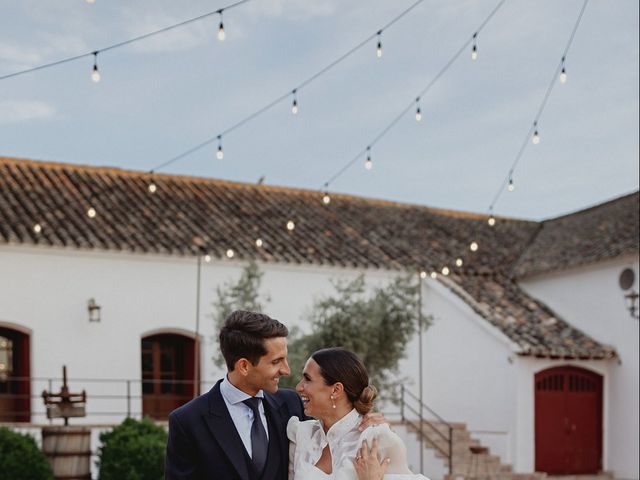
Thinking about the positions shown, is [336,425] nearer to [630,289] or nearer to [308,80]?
[308,80]

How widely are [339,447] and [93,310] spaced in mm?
14479

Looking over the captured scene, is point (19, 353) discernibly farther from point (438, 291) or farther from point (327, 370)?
point (327, 370)

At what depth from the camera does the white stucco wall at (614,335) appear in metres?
20.6

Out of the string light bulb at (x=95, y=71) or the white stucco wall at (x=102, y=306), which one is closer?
the string light bulb at (x=95, y=71)

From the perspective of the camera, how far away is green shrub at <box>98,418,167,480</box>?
14078 millimetres

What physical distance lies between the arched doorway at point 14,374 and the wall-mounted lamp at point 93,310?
114cm

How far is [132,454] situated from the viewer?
1425 centimetres

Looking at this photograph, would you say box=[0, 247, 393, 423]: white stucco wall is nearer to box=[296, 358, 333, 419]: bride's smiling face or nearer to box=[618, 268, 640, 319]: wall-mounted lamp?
box=[618, 268, 640, 319]: wall-mounted lamp

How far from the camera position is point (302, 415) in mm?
4578

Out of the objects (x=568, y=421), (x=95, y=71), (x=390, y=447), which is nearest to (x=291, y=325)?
(x=568, y=421)

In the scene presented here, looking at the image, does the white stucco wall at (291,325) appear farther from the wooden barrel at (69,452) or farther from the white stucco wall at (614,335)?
the wooden barrel at (69,452)

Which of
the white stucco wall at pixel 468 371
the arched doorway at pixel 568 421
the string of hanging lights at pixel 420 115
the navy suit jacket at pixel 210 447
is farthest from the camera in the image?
the arched doorway at pixel 568 421

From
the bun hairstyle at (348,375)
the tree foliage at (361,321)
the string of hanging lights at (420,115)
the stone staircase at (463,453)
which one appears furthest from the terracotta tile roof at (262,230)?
the bun hairstyle at (348,375)

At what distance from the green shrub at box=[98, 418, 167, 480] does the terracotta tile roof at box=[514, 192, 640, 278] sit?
1074 centimetres
